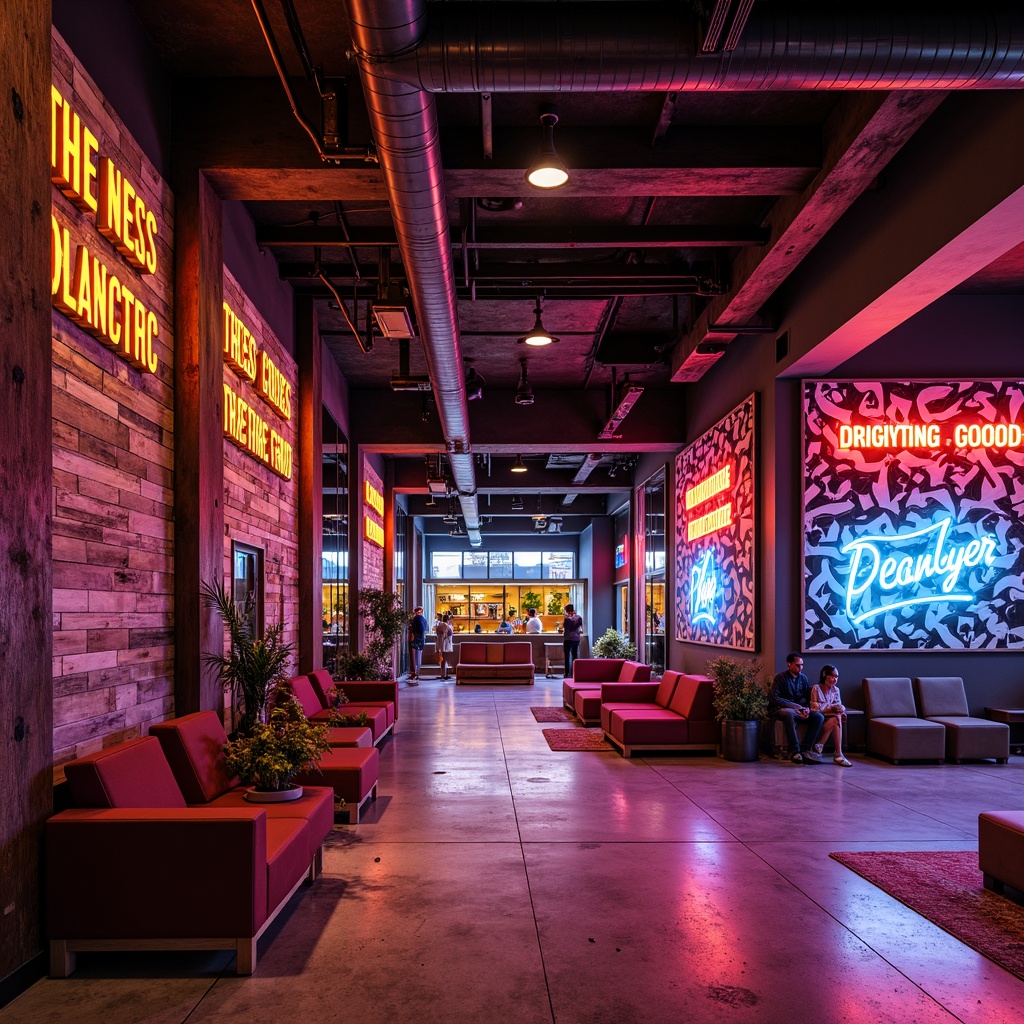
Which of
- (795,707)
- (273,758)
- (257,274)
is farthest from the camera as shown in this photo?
(795,707)

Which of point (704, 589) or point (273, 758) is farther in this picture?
point (704, 589)

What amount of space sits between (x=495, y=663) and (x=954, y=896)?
1460cm

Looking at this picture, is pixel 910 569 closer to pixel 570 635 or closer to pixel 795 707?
pixel 795 707

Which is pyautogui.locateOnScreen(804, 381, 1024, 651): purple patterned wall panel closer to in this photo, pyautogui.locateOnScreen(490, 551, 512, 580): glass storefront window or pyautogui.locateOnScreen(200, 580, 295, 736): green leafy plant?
pyautogui.locateOnScreen(200, 580, 295, 736): green leafy plant

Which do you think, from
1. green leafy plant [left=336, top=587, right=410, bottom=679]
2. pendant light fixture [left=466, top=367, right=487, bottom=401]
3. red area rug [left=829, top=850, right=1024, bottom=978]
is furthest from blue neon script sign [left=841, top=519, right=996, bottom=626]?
green leafy plant [left=336, top=587, right=410, bottom=679]

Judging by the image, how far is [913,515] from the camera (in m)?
9.06

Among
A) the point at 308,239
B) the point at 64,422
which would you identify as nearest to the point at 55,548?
the point at 64,422

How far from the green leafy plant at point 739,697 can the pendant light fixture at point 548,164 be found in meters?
5.27

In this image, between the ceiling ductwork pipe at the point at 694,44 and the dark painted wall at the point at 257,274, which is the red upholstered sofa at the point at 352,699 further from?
the ceiling ductwork pipe at the point at 694,44

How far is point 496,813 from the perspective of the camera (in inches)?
254

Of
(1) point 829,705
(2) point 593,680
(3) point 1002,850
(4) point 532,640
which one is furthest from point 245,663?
(4) point 532,640

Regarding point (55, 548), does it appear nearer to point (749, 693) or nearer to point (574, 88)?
point (574, 88)

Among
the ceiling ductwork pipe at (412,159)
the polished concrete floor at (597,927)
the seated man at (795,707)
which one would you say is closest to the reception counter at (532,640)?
the seated man at (795,707)

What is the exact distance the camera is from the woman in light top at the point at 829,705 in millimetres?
8578
